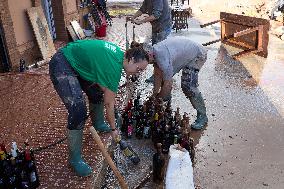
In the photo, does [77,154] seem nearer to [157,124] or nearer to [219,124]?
[157,124]

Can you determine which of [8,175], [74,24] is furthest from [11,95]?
[74,24]

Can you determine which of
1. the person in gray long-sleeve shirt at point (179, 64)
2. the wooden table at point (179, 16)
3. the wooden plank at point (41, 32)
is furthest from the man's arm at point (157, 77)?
the wooden table at point (179, 16)

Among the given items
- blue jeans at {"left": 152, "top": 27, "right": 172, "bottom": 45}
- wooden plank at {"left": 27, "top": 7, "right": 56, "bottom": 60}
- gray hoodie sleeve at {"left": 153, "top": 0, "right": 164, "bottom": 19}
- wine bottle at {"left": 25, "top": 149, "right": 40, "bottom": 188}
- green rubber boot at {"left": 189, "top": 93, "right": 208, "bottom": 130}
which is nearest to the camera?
wine bottle at {"left": 25, "top": 149, "right": 40, "bottom": 188}

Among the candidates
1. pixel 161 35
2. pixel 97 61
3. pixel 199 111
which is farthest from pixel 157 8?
pixel 97 61

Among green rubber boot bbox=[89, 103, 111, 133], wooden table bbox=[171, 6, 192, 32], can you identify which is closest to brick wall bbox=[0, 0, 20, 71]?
green rubber boot bbox=[89, 103, 111, 133]

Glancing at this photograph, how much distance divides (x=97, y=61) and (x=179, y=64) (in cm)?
216

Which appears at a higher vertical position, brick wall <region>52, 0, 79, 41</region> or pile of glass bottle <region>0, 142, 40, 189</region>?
brick wall <region>52, 0, 79, 41</region>

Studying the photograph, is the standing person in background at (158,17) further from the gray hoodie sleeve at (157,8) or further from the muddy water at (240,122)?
the muddy water at (240,122)

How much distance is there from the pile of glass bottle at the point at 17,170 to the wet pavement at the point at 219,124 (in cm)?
26

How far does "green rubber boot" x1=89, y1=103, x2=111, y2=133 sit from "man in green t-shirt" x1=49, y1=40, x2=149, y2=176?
81 centimetres

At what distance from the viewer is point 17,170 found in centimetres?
413

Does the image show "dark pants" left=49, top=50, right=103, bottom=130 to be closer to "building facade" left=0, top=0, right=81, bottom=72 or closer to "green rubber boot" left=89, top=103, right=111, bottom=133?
"green rubber boot" left=89, top=103, right=111, bottom=133

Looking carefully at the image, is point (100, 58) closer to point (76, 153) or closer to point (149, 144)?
point (76, 153)

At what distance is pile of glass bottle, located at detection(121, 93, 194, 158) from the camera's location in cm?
536
